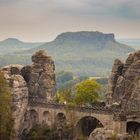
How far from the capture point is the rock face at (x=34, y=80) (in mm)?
94469

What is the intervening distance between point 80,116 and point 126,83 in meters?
10.7

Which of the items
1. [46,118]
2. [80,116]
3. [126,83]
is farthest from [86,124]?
[126,83]

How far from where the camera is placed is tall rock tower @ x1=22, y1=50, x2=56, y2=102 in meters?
98.9

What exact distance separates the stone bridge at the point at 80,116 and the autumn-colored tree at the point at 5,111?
961 cm

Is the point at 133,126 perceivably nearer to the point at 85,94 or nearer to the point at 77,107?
the point at 77,107

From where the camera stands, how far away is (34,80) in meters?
99.8

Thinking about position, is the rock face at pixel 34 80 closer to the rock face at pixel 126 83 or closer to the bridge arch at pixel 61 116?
the bridge arch at pixel 61 116

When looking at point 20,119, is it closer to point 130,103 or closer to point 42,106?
point 42,106

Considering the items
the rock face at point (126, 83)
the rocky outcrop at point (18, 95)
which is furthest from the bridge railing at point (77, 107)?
the rock face at point (126, 83)

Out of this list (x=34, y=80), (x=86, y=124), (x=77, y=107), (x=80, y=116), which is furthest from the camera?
(x=34, y=80)

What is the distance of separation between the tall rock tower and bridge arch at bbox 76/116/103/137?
9773mm

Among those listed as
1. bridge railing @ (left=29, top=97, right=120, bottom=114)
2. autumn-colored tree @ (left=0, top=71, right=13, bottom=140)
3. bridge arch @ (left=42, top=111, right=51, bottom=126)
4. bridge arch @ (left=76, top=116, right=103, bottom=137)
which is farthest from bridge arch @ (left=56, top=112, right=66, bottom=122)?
autumn-colored tree @ (left=0, top=71, right=13, bottom=140)

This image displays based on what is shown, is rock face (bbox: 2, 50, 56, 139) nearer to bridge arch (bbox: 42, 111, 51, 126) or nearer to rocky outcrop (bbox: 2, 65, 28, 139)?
rocky outcrop (bbox: 2, 65, 28, 139)

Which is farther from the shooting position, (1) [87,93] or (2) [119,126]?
(1) [87,93]
